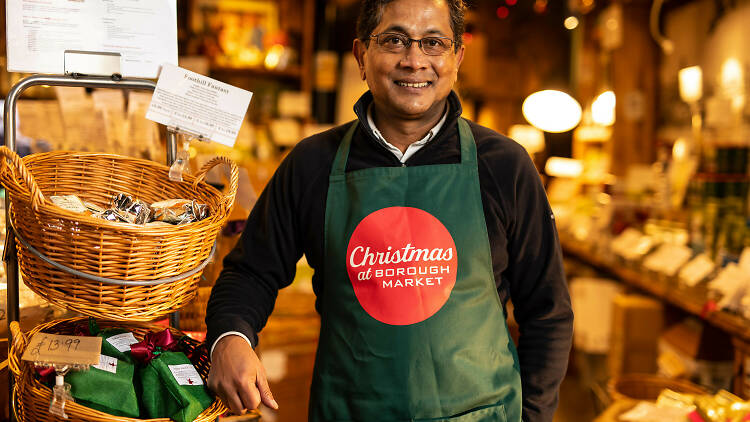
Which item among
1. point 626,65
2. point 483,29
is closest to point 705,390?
point 626,65

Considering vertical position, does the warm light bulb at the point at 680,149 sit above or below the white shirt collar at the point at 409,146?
below

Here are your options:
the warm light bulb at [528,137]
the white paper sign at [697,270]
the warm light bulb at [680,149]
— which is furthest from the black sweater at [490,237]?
the warm light bulb at [528,137]

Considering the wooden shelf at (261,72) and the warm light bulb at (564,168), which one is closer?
the wooden shelf at (261,72)

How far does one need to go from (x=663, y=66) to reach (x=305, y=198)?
180 inches

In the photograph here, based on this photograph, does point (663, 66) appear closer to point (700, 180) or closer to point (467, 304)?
point (700, 180)

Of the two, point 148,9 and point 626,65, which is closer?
point 148,9

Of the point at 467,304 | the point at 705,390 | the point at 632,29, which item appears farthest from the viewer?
the point at 632,29

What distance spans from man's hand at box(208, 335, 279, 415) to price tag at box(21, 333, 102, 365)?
0.73 feet

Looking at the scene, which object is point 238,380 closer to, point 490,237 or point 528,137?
point 490,237

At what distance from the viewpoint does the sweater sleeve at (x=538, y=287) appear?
1.50 metres

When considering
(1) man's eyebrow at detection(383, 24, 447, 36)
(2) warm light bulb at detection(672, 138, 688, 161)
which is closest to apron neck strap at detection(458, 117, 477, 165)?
(1) man's eyebrow at detection(383, 24, 447, 36)

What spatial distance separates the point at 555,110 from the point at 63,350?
5.51m

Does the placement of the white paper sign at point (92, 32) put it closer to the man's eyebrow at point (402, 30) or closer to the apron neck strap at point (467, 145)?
the man's eyebrow at point (402, 30)

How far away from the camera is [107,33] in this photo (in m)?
1.46
